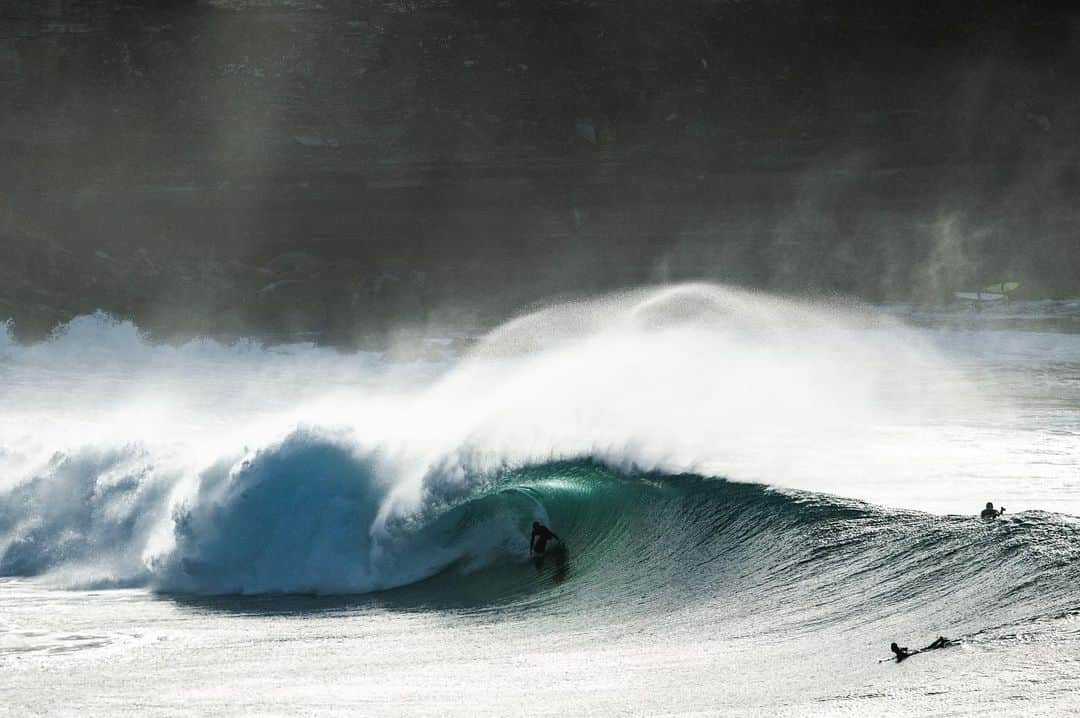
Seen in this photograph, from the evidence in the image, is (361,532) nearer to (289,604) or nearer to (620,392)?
(289,604)

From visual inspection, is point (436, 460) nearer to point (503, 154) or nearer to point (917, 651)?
point (917, 651)

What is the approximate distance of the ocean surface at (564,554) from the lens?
869 centimetres

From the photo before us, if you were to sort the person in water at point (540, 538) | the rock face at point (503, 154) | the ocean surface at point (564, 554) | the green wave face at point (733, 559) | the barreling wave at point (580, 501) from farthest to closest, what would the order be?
the rock face at point (503, 154) → the person in water at point (540, 538) → the barreling wave at point (580, 501) → the green wave face at point (733, 559) → the ocean surface at point (564, 554)

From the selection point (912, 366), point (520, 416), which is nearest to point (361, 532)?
point (520, 416)

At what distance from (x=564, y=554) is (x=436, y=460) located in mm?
2458

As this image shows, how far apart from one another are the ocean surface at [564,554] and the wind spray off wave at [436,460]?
44mm

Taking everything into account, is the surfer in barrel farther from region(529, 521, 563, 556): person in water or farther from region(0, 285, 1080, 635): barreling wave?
region(529, 521, 563, 556): person in water

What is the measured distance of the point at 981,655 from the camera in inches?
317

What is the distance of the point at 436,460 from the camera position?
15.4 metres

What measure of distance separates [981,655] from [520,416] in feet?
32.1

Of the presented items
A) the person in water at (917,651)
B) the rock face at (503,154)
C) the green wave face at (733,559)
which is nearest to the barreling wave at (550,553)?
the green wave face at (733,559)

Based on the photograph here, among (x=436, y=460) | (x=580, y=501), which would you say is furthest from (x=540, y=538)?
(x=436, y=460)

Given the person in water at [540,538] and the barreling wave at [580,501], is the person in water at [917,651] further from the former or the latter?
the person in water at [540,538]

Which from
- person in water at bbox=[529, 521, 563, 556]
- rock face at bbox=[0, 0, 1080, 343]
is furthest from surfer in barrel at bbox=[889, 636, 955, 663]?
rock face at bbox=[0, 0, 1080, 343]
